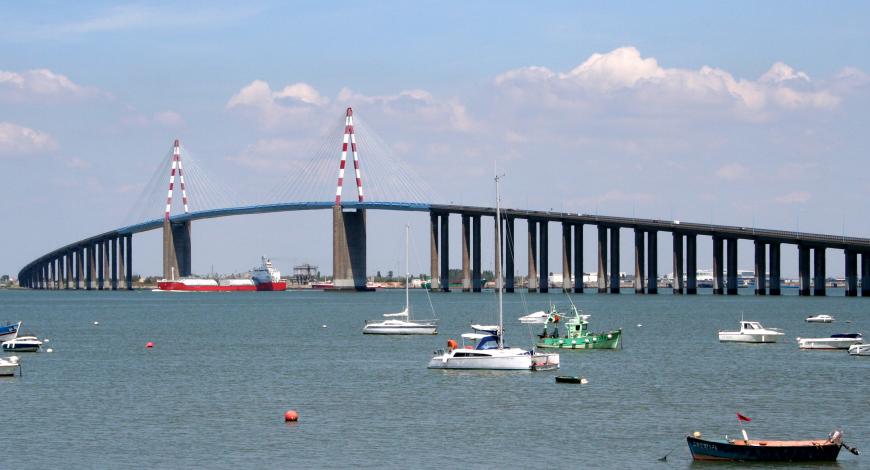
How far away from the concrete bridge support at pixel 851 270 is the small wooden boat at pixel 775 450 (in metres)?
129

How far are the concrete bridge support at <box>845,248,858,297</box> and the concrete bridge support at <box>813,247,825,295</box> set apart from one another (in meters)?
2.74

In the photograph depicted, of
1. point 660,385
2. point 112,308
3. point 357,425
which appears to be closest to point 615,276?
point 112,308

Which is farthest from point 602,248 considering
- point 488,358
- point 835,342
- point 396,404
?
point 396,404

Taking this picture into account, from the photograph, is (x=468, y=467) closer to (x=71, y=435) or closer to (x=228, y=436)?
(x=228, y=436)

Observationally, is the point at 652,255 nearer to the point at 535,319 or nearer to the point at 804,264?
the point at 804,264

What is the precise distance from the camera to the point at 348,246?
19462 cm

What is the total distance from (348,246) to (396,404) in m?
147

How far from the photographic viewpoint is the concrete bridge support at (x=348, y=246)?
192m

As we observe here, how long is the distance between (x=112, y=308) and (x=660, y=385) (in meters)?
109

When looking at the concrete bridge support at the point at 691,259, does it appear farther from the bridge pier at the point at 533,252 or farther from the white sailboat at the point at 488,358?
the white sailboat at the point at 488,358

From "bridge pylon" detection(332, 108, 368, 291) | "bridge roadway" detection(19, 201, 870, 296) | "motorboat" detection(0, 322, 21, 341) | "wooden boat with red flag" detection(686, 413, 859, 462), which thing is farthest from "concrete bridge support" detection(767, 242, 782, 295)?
"wooden boat with red flag" detection(686, 413, 859, 462)

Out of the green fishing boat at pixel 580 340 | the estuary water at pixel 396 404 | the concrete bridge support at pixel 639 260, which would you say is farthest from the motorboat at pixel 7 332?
the concrete bridge support at pixel 639 260

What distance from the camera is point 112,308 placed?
15500cm

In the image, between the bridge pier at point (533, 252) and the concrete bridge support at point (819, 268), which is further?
the bridge pier at point (533, 252)
